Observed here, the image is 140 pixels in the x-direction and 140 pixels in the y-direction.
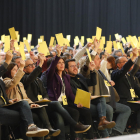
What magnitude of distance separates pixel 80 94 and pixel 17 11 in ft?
22.4

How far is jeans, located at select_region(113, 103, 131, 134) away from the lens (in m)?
Answer: 3.40

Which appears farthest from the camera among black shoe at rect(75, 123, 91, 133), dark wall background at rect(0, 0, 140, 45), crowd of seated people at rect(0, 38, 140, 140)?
dark wall background at rect(0, 0, 140, 45)

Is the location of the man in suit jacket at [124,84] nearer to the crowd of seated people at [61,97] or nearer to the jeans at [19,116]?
A: the crowd of seated people at [61,97]

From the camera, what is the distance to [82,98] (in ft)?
9.71

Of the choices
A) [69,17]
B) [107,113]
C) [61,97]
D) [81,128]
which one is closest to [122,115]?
[107,113]

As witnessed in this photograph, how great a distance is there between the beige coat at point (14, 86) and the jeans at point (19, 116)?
236 mm

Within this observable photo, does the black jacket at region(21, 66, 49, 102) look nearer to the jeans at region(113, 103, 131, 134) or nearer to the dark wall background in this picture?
the jeans at region(113, 103, 131, 134)

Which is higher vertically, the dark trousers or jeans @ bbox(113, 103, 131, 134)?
the dark trousers

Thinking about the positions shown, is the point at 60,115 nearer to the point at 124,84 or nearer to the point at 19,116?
the point at 19,116

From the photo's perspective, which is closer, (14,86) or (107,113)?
(14,86)

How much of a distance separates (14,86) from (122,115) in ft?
5.06

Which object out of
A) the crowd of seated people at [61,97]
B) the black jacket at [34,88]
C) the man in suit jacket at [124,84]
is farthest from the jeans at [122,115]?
the black jacket at [34,88]

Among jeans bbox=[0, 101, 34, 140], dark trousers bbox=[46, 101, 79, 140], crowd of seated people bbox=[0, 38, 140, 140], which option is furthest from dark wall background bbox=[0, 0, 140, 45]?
jeans bbox=[0, 101, 34, 140]

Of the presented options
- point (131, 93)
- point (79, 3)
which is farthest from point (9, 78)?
point (79, 3)
